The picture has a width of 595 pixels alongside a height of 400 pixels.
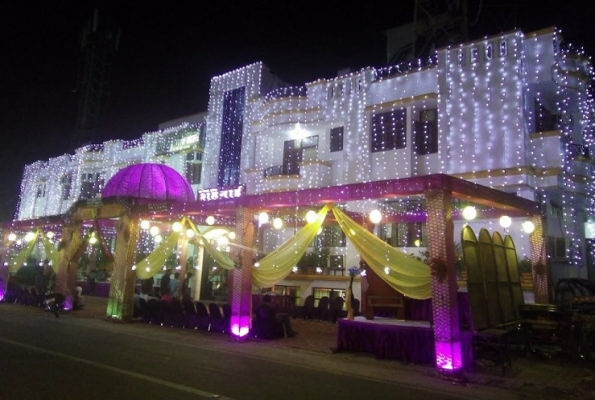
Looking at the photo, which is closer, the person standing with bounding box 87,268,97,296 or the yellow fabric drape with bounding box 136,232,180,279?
the yellow fabric drape with bounding box 136,232,180,279

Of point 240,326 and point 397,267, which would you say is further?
point 240,326

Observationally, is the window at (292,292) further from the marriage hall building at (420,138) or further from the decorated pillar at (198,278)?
the decorated pillar at (198,278)

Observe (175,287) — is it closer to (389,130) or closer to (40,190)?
(389,130)

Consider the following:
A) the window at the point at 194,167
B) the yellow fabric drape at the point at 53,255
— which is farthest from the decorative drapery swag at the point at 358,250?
the window at the point at 194,167

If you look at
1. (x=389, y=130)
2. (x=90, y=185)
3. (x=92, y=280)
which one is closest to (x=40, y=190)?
(x=90, y=185)

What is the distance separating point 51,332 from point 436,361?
11034 mm

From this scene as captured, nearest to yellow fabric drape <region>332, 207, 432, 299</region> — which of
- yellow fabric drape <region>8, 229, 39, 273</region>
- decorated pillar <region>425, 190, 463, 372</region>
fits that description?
decorated pillar <region>425, 190, 463, 372</region>

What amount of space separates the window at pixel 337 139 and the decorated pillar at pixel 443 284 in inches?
480

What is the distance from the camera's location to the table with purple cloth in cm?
994

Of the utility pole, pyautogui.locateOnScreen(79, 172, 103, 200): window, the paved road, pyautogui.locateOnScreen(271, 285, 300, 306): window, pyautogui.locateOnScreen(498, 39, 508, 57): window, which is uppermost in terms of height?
the utility pole

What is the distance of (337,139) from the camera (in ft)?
71.7

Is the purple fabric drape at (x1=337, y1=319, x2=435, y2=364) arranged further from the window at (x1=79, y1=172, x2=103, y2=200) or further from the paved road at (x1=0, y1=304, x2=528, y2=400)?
the window at (x1=79, y1=172, x2=103, y2=200)

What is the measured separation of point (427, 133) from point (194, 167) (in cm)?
1533

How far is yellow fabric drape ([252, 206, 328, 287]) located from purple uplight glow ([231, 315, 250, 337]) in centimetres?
113
